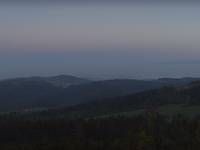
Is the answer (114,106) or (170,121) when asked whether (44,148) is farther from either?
(114,106)

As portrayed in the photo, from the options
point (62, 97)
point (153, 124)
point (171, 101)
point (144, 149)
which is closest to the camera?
point (144, 149)

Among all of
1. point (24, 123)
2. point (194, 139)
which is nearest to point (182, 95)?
point (24, 123)

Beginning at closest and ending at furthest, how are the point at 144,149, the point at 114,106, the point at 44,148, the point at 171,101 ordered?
the point at 144,149 → the point at 44,148 → the point at 171,101 → the point at 114,106

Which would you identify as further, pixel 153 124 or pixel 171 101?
pixel 171 101

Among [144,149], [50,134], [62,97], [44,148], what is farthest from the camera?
[62,97]

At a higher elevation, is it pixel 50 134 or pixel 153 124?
pixel 153 124

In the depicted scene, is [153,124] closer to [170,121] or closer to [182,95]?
[170,121]

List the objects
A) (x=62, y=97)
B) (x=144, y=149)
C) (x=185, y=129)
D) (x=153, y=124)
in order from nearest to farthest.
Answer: (x=144, y=149), (x=153, y=124), (x=185, y=129), (x=62, y=97)

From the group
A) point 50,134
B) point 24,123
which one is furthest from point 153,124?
point 24,123
